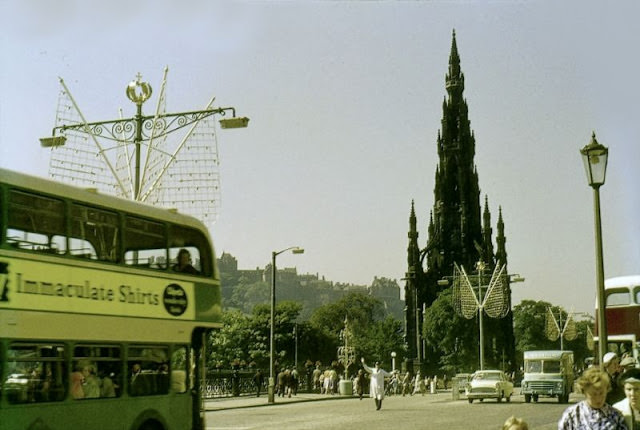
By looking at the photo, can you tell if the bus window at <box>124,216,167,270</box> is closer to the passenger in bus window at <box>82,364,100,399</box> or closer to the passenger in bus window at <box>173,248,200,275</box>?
the passenger in bus window at <box>173,248,200,275</box>

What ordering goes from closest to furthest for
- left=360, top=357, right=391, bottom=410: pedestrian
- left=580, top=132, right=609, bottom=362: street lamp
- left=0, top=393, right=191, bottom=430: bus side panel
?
left=0, top=393, right=191, bottom=430: bus side panel
left=580, top=132, right=609, bottom=362: street lamp
left=360, top=357, right=391, bottom=410: pedestrian

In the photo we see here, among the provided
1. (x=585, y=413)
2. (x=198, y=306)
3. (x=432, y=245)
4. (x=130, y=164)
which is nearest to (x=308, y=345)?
(x=432, y=245)

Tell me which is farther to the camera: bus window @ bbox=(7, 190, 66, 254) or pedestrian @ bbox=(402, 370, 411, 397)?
pedestrian @ bbox=(402, 370, 411, 397)

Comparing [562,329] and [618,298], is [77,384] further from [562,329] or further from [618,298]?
[562,329]

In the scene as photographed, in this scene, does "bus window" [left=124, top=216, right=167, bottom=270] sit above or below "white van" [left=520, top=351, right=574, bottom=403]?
above

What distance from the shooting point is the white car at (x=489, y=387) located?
40156mm

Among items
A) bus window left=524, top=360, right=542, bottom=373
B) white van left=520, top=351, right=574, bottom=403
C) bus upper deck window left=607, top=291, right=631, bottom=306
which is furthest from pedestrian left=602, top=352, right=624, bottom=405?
bus window left=524, top=360, right=542, bottom=373

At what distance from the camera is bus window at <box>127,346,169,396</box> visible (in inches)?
544

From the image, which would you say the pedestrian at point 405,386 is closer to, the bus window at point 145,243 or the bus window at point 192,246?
the bus window at point 192,246

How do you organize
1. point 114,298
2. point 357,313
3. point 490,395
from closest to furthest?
point 114,298, point 490,395, point 357,313

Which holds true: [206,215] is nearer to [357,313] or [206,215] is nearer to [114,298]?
[114,298]

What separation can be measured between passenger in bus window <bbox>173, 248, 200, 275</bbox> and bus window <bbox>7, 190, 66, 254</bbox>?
289 cm

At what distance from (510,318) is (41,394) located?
106m

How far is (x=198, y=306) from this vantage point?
15523mm
